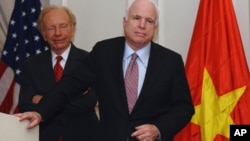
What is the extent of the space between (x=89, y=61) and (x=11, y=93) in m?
1.80

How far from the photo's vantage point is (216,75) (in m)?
3.65

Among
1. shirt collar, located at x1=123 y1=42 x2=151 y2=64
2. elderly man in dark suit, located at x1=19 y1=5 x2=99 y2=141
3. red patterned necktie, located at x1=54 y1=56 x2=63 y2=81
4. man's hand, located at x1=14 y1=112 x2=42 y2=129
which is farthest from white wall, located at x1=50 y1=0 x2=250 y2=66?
man's hand, located at x1=14 y1=112 x2=42 y2=129

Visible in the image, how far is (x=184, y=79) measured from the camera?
2637mm

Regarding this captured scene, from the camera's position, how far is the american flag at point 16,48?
13.9 feet

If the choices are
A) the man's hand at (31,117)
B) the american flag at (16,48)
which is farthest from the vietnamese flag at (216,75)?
the man's hand at (31,117)

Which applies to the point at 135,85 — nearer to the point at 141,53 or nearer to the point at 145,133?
the point at 141,53

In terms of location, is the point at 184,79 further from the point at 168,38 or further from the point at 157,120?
the point at 168,38

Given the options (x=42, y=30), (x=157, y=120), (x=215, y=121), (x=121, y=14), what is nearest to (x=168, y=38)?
(x=121, y=14)

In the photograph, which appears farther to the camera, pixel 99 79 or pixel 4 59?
pixel 4 59

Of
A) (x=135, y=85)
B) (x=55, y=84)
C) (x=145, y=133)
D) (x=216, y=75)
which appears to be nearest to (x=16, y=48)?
(x=55, y=84)

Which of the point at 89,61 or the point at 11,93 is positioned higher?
the point at 89,61

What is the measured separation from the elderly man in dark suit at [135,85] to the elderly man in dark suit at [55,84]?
248 mm

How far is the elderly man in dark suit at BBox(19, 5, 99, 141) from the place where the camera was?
3037 mm

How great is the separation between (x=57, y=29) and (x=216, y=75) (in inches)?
44.5
